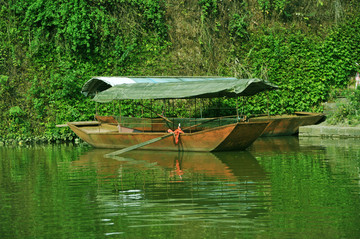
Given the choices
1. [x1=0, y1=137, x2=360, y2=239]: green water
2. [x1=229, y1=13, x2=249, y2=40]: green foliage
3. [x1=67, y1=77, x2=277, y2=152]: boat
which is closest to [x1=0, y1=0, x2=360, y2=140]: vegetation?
[x1=229, y1=13, x2=249, y2=40]: green foliage

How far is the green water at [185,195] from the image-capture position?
23.1 feet

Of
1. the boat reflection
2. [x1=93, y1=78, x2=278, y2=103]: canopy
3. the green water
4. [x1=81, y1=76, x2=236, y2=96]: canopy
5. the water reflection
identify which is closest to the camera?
the green water

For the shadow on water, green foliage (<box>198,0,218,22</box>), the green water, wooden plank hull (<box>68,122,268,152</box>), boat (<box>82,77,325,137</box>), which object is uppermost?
green foliage (<box>198,0,218,22</box>)

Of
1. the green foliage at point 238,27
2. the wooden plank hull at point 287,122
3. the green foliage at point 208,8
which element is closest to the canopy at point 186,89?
the wooden plank hull at point 287,122

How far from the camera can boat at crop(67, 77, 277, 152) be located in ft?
49.2

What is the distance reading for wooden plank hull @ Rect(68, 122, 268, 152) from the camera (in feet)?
49.2

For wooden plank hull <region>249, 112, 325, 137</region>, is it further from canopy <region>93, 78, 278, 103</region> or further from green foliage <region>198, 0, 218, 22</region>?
green foliage <region>198, 0, 218, 22</region>

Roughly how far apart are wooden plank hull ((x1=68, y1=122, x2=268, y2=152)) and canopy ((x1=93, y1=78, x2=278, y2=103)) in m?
0.97

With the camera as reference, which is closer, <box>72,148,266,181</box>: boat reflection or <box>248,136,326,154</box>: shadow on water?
<box>72,148,266,181</box>: boat reflection

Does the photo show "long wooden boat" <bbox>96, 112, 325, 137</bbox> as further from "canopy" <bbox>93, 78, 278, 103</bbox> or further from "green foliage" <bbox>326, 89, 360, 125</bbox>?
"canopy" <bbox>93, 78, 278, 103</bbox>

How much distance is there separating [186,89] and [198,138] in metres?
1.36

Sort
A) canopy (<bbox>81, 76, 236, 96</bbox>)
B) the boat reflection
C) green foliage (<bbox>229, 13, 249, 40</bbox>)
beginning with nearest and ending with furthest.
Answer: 1. the boat reflection
2. canopy (<bbox>81, 76, 236, 96</bbox>)
3. green foliage (<bbox>229, 13, 249, 40</bbox>)

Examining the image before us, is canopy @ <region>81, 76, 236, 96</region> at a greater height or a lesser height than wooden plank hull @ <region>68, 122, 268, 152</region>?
greater

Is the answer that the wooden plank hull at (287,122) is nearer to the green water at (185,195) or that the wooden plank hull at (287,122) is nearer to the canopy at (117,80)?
the canopy at (117,80)
